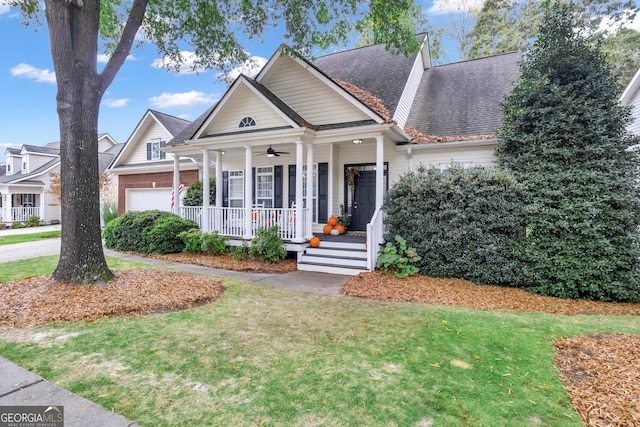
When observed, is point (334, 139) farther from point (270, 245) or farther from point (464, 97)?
point (464, 97)

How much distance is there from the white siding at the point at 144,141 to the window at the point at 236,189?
5.91 m

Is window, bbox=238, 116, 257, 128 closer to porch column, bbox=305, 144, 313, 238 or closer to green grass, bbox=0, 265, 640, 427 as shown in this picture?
porch column, bbox=305, 144, 313, 238

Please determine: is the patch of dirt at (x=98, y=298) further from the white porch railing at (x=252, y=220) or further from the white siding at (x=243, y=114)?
the white siding at (x=243, y=114)

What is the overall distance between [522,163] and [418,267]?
3.30 metres

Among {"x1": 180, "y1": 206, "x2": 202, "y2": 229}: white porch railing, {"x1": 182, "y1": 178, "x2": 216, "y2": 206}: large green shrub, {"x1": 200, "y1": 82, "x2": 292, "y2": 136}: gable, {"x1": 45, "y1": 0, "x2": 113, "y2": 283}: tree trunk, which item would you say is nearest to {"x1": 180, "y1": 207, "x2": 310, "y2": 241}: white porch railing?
{"x1": 180, "y1": 206, "x2": 202, "y2": 229}: white porch railing

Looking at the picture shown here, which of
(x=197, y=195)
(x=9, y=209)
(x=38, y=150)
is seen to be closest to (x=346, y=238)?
(x=197, y=195)

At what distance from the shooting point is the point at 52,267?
820 cm

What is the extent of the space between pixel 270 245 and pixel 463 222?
4.92m

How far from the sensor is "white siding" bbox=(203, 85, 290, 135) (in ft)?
31.8

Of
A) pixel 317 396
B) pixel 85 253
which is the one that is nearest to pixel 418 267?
pixel 317 396

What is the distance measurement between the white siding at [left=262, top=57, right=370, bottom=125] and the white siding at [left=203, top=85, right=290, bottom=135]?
102cm

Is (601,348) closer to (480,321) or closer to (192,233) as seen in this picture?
(480,321)

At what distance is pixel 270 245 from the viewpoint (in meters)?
9.00

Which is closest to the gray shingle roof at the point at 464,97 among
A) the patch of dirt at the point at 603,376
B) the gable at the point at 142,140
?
the patch of dirt at the point at 603,376
